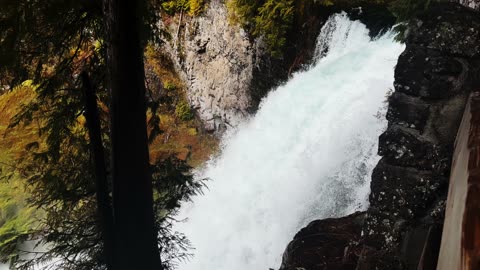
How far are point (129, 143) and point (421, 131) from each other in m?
2.25

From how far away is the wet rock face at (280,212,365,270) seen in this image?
11.0ft

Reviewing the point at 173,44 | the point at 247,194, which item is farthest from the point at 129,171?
the point at 173,44

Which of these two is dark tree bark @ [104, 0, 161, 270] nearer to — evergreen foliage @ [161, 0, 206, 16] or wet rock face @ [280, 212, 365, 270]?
wet rock face @ [280, 212, 365, 270]

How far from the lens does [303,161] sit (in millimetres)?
10242

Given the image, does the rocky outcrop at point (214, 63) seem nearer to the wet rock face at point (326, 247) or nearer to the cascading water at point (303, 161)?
the cascading water at point (303, 161)

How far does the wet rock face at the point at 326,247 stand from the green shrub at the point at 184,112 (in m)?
13.3

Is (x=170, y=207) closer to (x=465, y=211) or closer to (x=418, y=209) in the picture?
(x=418, y=209)

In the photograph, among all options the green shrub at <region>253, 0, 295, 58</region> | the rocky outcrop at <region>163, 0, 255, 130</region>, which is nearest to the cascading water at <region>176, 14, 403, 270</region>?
the green shrub at <region>253, 0, 295, 58</region>

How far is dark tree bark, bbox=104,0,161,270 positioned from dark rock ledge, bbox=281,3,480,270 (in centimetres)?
193

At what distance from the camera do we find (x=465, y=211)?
1.17 m

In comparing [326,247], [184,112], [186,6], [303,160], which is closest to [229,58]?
[186,6]

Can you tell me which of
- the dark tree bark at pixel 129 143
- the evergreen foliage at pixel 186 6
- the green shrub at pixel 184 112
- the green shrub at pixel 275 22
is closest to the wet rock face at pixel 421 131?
the dark tree bark at pixel 129 143

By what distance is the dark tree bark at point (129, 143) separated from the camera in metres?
3.39

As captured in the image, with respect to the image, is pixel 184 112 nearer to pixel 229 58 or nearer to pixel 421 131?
pixel 229 58
